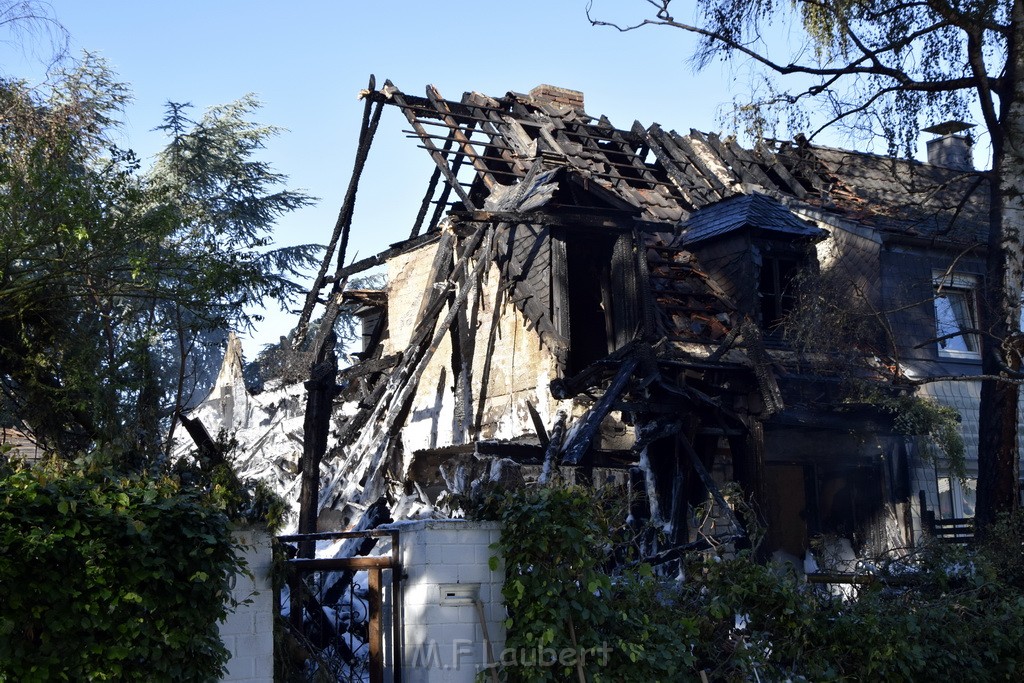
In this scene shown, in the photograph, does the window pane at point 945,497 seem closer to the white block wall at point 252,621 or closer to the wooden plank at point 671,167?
the wooden plank at point 671,167

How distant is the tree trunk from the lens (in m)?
12.6

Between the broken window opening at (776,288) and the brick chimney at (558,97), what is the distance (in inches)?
229

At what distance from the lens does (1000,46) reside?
1381cm

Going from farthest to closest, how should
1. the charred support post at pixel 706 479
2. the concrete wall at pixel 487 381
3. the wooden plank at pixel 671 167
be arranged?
the wooden plank at pixel 671 167 < the concrete wall at pixel 487 381 < the charred support post at pixel 706 479

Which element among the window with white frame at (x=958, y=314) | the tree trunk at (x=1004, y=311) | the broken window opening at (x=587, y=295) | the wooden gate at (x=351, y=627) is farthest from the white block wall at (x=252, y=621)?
the window with white frame at (x=958, y=314)

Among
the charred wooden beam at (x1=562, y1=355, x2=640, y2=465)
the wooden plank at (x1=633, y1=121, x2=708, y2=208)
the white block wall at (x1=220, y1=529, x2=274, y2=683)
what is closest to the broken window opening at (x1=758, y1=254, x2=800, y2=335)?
the wooden plank at (x1=633, y1=121, x2=708, y2=208)

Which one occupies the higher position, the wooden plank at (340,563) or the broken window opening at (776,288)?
the broken window opening at (776,288)

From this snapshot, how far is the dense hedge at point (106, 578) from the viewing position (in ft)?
18.7

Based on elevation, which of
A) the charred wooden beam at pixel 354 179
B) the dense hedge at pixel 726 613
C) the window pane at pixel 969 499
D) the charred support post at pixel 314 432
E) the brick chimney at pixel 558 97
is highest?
the brick chimney at pixel 558 97

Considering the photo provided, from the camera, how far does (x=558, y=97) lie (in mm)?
20938

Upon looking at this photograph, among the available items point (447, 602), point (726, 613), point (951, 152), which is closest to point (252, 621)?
point (447, 602)

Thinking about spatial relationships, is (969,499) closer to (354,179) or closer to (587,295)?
(587,295)

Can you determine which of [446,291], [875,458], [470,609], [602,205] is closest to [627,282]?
[602,205]

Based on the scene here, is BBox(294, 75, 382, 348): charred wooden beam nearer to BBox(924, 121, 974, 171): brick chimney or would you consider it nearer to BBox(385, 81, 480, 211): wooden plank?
BBox(385, 81, 480, 211): wooden plank
